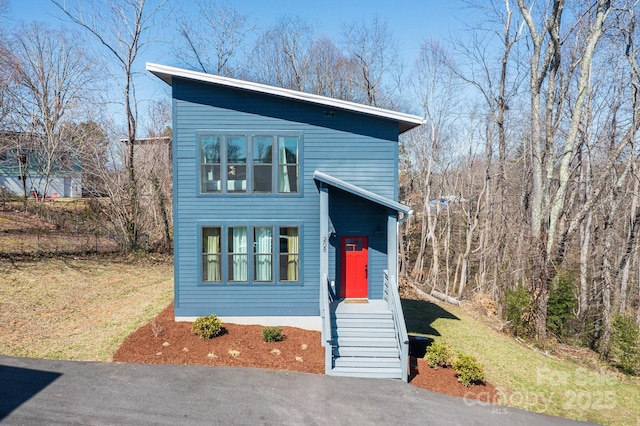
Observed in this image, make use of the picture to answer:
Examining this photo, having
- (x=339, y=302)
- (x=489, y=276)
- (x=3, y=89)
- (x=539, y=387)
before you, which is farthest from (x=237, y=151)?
(x=3, y=89)

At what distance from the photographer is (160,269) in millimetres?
20078

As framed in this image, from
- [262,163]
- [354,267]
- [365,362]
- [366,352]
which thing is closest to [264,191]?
[262,163]

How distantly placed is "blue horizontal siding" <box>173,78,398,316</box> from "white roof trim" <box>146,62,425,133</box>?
38 cm

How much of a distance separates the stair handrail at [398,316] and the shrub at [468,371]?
3.92 ft

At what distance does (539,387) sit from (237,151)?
9887mm

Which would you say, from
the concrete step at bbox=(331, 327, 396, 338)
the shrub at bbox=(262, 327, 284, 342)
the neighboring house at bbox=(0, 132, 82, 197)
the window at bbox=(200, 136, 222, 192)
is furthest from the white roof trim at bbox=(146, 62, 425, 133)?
the neighboring house at bbox=(0, 132, 82, 197)

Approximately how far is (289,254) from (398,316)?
3.59 m

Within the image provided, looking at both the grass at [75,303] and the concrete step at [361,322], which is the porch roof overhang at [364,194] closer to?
the concrete step at [361,322]

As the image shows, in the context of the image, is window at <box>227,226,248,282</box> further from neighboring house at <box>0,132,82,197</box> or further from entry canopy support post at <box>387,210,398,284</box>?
neighboring house at <box>0,132,82,197</box>

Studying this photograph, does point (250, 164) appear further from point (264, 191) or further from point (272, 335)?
point (272, 335)

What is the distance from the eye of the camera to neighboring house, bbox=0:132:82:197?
26.4m

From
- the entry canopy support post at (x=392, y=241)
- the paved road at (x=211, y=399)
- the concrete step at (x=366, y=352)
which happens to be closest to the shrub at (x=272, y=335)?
the paved road at (x=211, y=399)

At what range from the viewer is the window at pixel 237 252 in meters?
12.2

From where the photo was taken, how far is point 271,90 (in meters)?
11.7
